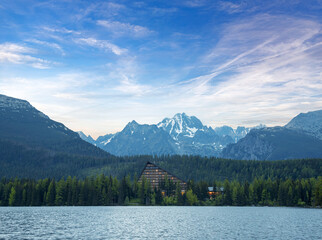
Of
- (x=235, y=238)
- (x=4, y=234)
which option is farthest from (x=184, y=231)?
(x=4, y=234)

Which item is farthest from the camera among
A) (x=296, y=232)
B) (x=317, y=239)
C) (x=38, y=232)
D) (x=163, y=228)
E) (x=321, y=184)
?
(x=321, y=184)

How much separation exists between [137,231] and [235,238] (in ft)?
82.1

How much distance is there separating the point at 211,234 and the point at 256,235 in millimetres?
10026

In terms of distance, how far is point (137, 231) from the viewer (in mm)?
86938

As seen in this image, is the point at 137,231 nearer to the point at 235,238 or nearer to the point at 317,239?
the point at 235,238

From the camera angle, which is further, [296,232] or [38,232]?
[296,232]

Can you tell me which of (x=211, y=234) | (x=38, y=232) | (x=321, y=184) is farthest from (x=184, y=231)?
(x=321, y=184)

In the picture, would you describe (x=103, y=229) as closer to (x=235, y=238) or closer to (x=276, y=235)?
(x=235, y=238)

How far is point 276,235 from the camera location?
7981cm

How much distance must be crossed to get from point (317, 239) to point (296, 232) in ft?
41.4

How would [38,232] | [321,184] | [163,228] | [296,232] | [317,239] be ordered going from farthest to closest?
1. [321,184]
2. [163,228]
3. [296,232]
4. [38,232]
5. [317,239]

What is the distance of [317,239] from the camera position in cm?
7312

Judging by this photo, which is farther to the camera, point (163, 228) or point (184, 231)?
point (163, 228)

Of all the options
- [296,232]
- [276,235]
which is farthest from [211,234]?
[296,232]
